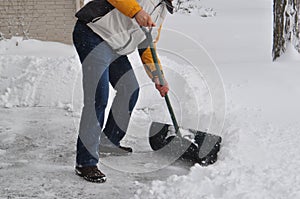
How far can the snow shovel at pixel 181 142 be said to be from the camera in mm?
3750

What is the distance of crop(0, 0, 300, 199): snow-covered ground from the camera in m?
3.36

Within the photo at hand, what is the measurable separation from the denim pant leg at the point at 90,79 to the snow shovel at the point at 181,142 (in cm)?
36

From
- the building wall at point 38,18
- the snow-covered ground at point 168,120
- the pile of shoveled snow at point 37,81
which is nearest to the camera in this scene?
the snow-covered ground at point 168,120

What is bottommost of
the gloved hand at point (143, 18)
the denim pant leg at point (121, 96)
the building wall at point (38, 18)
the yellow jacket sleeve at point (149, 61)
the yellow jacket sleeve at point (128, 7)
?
the building wall at point (38, 18)

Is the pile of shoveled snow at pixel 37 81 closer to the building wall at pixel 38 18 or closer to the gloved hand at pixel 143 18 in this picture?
the gloved hand at pixel 143 18

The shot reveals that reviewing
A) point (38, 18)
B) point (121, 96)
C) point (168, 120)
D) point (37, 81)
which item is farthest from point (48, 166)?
point (38, 18)

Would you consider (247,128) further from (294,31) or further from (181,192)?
(294,31)

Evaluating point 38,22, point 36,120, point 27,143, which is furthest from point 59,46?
point 27,143

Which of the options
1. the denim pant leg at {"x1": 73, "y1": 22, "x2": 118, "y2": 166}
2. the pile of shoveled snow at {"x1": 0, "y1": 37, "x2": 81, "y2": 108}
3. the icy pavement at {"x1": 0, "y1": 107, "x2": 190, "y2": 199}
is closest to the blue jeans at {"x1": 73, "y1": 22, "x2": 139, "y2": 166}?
the denim pant leg at {"x1": 73, "y1": 22, "x2": 118, "y2": 166}

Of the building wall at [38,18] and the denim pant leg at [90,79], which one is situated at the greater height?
the denim pant leg at [90,79]

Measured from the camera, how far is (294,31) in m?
6.61

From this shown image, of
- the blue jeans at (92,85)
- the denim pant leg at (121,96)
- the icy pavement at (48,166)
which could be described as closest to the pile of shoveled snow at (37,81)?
the icy pavement at (48,166)

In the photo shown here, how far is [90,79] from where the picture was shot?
3424mm

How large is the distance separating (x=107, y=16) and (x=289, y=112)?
212 cm
